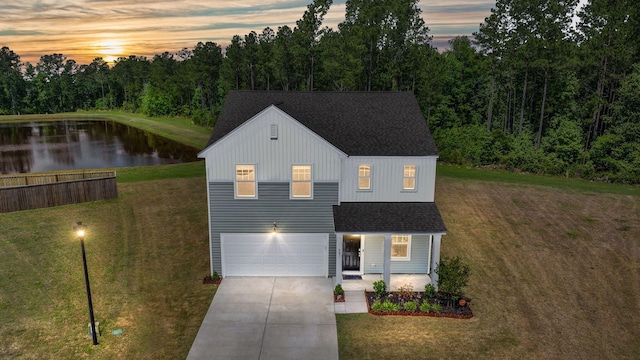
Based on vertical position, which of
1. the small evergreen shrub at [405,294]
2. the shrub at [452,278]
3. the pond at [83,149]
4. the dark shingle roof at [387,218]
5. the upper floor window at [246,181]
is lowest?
the small evergreen shrub at [405,294]

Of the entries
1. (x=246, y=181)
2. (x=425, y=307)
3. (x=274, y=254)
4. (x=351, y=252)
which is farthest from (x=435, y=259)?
(x=246, y=181)

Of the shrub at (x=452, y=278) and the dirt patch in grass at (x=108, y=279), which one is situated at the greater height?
the shrub at (x=452, y=278)

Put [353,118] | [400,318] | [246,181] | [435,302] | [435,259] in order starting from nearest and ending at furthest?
1. [400,318]
2. [435,302]
3. [435,259]
4. [246,181]
5. [353,118]

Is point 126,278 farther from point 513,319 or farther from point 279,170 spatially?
point 513,319

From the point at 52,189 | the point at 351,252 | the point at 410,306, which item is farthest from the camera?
the point at 52,189

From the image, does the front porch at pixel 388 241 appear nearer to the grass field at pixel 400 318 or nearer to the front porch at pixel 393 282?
the front porch at pixel 393 282

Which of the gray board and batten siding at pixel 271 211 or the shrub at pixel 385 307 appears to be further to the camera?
the gray board and batten siding at pixel 271 211

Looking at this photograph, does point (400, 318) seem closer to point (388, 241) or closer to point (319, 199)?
point (388, 241)

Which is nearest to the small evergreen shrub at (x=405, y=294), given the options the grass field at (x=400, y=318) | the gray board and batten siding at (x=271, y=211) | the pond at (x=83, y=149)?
the grass field at (x=400, y=318)
